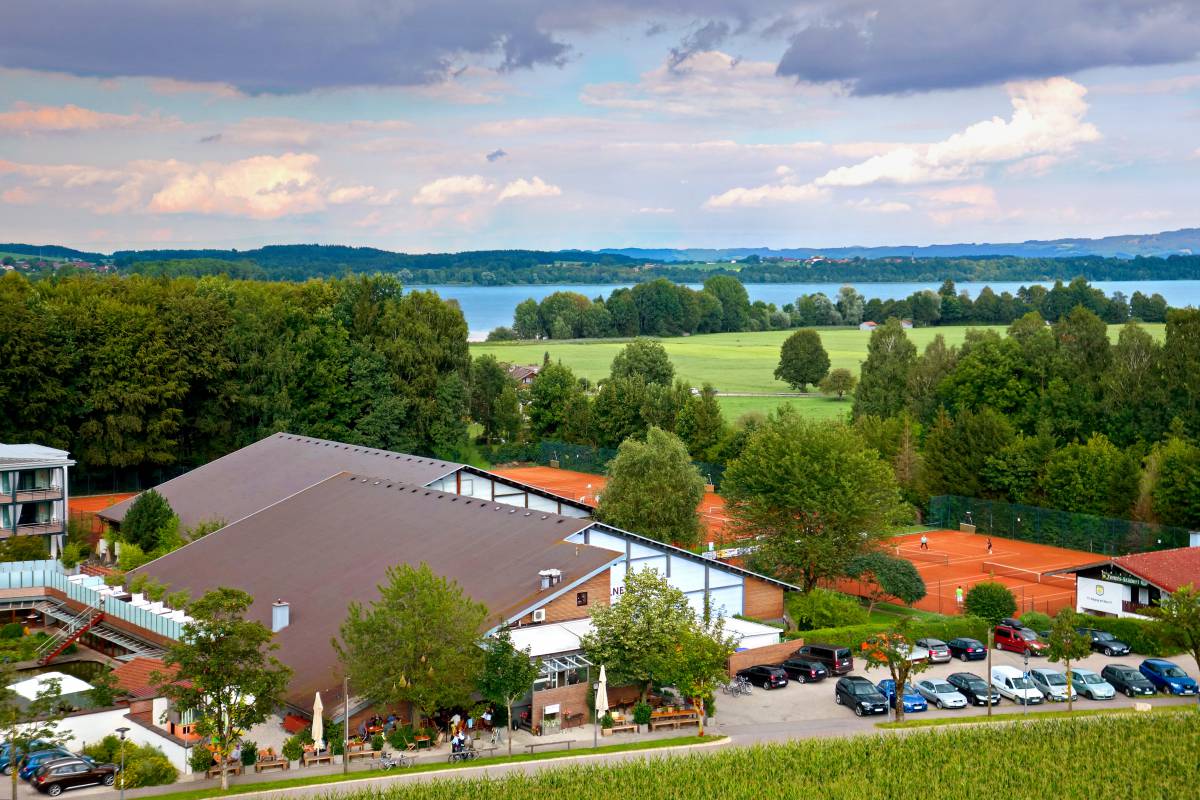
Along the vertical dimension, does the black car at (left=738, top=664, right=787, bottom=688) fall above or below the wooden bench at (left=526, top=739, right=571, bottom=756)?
above

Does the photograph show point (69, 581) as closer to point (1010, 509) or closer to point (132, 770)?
point (132, 770)

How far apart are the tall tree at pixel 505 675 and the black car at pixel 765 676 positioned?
359 inches

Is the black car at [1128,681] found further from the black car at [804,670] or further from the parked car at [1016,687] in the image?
the black car at [804,670]

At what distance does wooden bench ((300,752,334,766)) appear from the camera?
110 ft

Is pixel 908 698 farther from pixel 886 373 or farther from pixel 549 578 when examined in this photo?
pixel 886 373

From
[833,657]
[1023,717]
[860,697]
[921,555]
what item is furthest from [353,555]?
[921,555]

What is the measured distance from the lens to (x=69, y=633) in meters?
46.4

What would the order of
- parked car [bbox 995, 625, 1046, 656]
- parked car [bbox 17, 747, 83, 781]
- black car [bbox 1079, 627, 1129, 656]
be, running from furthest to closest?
black car [bbox 1079, 627, 1129, 656], parked car [bbox 995, 625, 1046, 656], parked car [bbox 17, 747, 83, 781]

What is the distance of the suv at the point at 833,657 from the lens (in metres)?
42.6

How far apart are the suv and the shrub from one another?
314 cm

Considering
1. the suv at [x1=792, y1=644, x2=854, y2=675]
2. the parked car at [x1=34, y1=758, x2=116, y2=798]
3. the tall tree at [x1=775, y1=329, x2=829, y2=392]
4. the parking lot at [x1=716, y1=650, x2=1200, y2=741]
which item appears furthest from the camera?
the tall tree at [x1=775, y1=329, x2=829, y2=392]

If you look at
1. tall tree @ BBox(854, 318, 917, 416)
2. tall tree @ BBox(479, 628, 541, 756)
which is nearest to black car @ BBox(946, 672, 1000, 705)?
tall tree @ BBox(479, 628, 541, 756)

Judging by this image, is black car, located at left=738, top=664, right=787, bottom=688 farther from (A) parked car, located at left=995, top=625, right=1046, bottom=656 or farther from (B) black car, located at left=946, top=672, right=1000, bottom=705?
(A) parked car, located at left=995, top=625, right=1046, bottom=656

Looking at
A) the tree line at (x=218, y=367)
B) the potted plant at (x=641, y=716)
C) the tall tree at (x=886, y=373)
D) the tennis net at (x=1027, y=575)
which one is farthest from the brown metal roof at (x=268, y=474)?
the tall tree at (x=886, y=373)
